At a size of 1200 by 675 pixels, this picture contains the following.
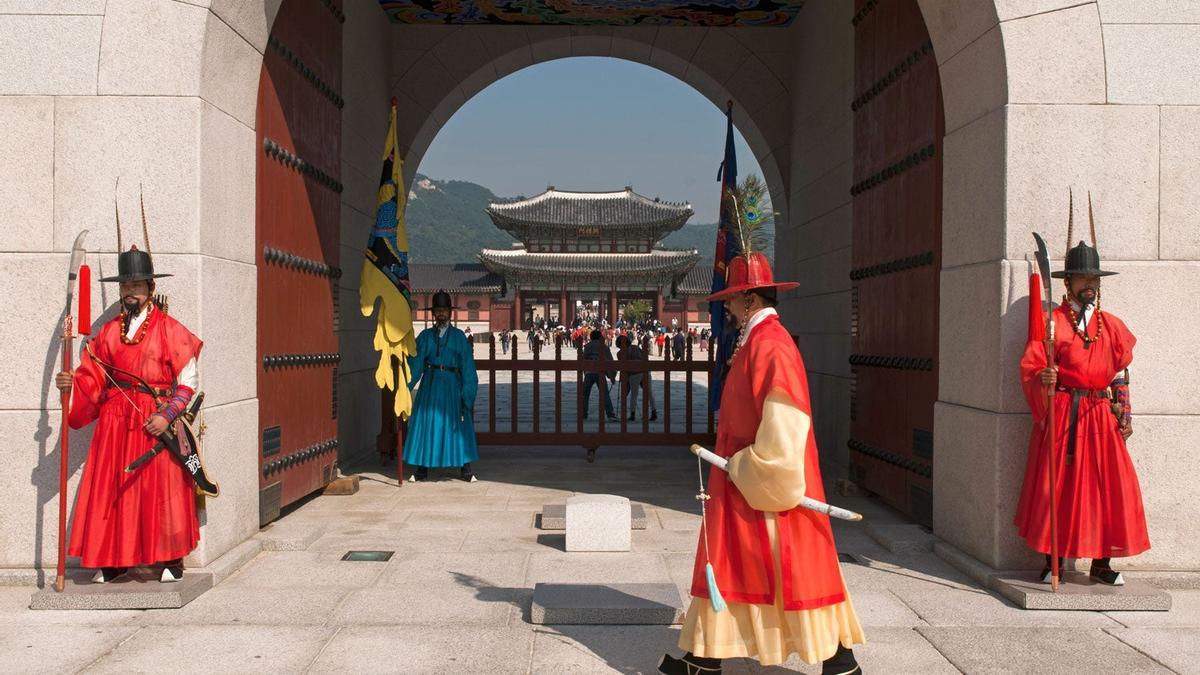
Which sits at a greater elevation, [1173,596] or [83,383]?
[83,383]

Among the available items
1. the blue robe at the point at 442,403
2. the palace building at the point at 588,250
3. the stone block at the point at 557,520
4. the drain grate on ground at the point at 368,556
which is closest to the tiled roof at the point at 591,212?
the palace building at the point at 588,250

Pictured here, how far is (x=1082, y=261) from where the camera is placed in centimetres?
412

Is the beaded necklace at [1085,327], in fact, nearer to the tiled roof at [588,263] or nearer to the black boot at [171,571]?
the black boot at [171,571]

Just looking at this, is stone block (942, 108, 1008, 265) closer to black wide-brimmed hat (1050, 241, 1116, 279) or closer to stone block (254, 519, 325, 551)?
black wide-brimmed hat (1050, 241, 1116, 279)

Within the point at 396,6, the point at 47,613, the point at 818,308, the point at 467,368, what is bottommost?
the point at 47,613

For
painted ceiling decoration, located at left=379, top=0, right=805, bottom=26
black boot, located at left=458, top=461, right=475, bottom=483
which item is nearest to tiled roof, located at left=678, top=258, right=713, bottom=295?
painted ceiling decoration, located at left=379, top=0, right=805, bottom=26

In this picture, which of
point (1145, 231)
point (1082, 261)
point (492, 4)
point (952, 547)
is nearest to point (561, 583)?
point (952, 547)

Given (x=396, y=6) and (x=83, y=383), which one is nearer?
(x=83, y=383)

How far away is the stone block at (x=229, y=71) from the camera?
4.44 meters

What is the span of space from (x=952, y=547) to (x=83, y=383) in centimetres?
437

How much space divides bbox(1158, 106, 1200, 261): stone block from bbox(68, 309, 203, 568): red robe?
4708 mm

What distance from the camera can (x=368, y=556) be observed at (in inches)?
195

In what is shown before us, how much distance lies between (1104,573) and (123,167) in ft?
16.5

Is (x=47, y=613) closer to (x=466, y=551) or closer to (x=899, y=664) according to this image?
(x=466, y=551)
